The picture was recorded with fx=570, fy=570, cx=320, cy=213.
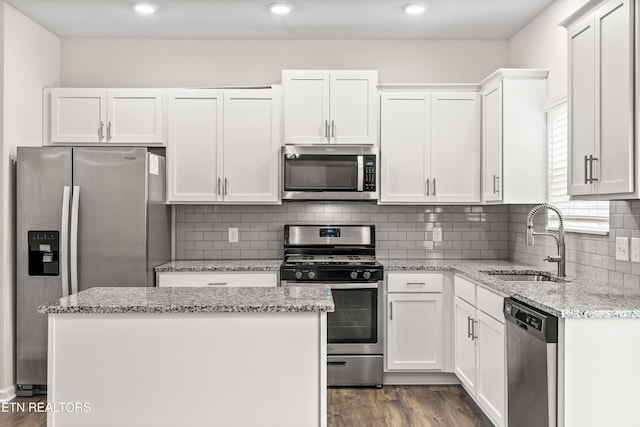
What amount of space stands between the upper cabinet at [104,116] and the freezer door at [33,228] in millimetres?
493

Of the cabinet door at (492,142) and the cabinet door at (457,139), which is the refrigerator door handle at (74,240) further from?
the cabinet door at (492,142)

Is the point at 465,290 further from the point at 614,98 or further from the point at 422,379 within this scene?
the point at 614,98

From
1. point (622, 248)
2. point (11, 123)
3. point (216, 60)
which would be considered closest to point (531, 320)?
point (622, 248)

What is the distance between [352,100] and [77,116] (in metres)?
2.07

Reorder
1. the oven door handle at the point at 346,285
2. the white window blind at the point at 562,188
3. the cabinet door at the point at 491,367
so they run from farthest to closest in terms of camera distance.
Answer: the oven door handle at the point at 346,285, the white window blind at the point at 562,188, the cabinet door at the point at 491,367

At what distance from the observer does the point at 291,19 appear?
410 cm

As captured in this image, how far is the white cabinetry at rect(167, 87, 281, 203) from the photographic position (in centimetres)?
429

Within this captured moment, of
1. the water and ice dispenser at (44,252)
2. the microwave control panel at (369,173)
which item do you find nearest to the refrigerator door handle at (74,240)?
the water and ice dispenser at (44,252)

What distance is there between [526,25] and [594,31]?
169cm

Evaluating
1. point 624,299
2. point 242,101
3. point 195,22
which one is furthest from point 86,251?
point 624,299

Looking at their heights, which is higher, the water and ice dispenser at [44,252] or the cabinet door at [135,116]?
the cabinet door at [135,116]

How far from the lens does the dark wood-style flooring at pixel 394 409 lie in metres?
3.39

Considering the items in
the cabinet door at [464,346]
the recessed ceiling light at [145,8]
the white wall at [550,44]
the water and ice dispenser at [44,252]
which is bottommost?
the cabinet door at [464,346]

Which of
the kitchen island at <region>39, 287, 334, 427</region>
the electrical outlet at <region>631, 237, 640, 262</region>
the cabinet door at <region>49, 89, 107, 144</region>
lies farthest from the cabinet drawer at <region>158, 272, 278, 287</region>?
the electrical outlet at <region>631, 237, 640, 262</region>
